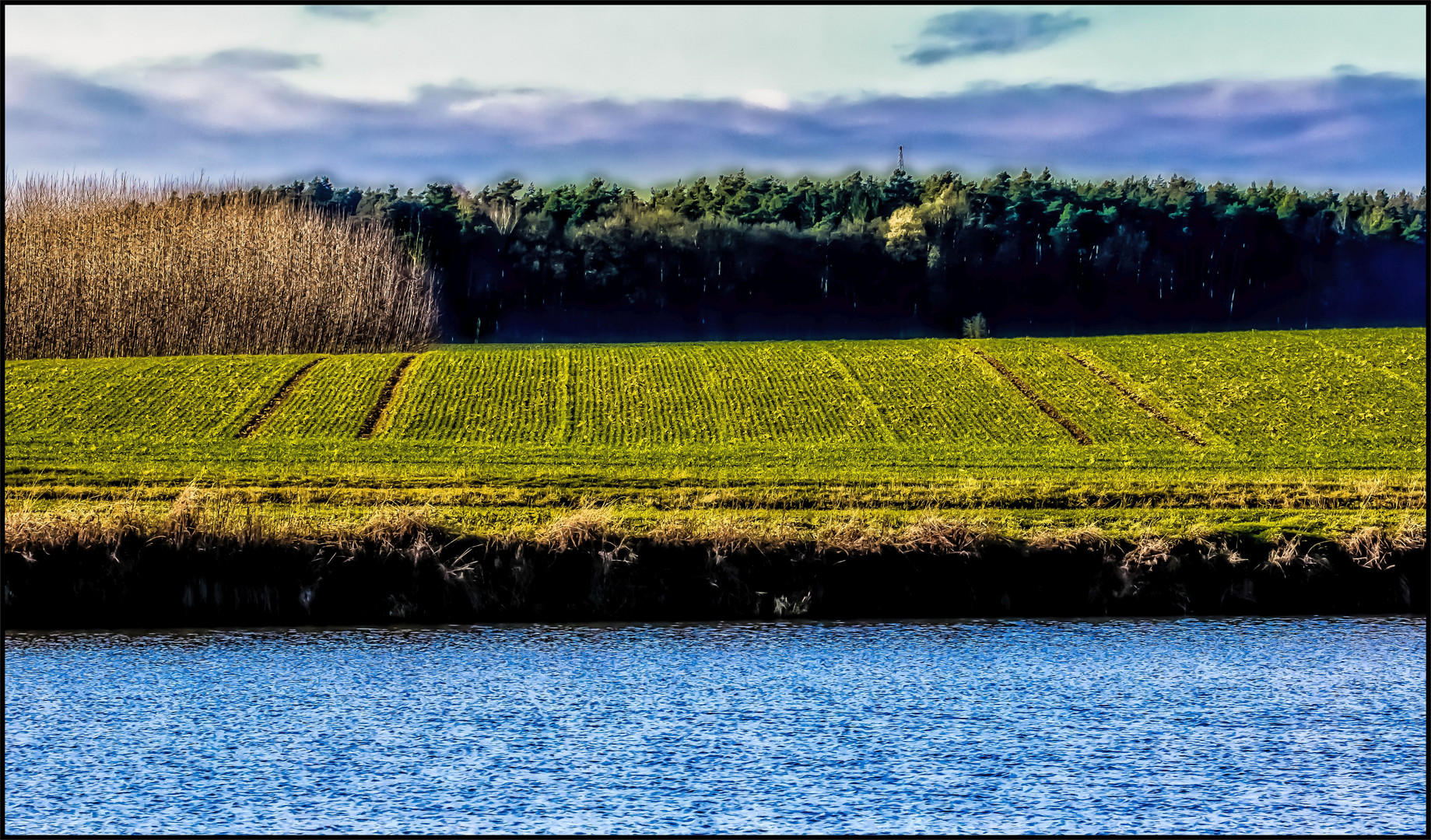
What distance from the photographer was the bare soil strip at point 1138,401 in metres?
52.8

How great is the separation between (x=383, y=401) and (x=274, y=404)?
427 centimetres

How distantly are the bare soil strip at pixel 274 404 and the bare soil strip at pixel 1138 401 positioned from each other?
111ft

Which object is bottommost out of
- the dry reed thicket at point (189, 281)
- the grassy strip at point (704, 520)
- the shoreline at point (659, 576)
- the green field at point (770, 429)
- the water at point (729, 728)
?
the water at point (729, 728)

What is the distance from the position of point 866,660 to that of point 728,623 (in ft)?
11.6

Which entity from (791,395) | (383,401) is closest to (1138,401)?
(791,395)

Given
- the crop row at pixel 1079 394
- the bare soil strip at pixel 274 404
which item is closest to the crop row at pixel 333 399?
the bare soil strip at pixel 274 404

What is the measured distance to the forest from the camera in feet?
361

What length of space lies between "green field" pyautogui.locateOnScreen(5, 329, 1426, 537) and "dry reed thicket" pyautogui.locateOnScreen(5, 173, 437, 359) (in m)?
9.43

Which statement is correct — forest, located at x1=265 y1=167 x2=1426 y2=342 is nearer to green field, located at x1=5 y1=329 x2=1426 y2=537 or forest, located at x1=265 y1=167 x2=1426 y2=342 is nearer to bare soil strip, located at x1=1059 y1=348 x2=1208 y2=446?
green field, located at x1=5 y1=329 x2=1426 y2=537

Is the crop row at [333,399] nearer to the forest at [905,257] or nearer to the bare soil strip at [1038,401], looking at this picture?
the bare soil strip at [1038,401]

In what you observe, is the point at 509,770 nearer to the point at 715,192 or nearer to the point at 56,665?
the point at 56,665

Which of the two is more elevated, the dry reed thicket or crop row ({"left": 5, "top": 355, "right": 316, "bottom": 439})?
the dry reed thicket

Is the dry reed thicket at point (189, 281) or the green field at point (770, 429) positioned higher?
the dry reed thicket at point (189, 281)

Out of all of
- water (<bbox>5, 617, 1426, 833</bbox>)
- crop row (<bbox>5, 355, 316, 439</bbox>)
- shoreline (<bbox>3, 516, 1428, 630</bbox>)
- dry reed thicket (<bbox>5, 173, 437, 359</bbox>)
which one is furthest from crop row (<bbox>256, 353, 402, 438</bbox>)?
water (<bbox>5, 617, 1426, 833</bbox>)
